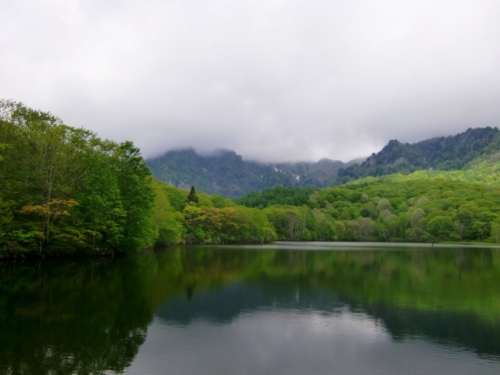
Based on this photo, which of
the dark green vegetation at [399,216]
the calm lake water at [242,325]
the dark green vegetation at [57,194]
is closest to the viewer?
the calm lake water at [242,325]

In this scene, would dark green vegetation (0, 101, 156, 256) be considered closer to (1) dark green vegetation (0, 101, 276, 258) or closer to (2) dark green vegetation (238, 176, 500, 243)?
(1) dark green vegetation (0, 101, 276, 258)

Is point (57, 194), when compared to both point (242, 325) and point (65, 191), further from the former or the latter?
point (242, 325)

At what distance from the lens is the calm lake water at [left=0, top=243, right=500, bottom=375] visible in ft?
45.7

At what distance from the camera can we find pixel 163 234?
7781 centimetres

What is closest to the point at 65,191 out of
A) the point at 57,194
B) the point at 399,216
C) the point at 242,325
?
the point at 57,194

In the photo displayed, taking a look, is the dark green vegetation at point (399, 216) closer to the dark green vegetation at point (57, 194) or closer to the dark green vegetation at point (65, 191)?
the dark green vegetation at point (65, 191)

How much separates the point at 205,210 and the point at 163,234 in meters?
28.5

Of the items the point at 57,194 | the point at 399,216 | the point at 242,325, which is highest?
the point at 399,216

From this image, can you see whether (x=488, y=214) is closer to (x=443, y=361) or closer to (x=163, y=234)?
(x=163, y=234)

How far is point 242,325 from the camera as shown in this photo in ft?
64.0

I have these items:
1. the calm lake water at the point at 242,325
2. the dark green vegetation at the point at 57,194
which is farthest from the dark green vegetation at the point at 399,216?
the calm lake water at the point at 242,325

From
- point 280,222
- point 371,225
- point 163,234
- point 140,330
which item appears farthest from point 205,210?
point 140,330

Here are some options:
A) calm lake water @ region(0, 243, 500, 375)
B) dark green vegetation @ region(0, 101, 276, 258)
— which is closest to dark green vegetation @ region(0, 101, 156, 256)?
dark green vegetation @ region(0, 101, 276, 258)

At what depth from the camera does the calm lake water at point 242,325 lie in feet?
45.7
